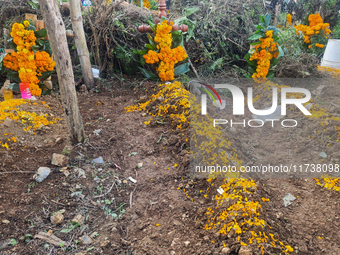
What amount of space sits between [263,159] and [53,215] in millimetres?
1872

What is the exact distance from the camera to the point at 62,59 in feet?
7.43

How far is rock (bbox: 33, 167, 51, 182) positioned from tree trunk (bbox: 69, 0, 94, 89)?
2062 mm

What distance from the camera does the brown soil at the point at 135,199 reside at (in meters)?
1.61

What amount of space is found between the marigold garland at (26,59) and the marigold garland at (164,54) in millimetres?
1401

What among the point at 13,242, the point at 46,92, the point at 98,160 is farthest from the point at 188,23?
the point at 13,242

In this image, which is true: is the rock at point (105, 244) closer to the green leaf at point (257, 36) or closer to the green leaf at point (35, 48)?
the green leaf at point (35, 48)

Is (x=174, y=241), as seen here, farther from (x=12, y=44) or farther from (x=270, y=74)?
(x=270, y=74)

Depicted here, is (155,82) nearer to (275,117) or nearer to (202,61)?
(202,61)

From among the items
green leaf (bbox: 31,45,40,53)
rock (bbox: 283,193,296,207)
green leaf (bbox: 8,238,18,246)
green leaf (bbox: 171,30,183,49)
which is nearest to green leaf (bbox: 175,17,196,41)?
green leaf (bbox: 171,30,183,49)

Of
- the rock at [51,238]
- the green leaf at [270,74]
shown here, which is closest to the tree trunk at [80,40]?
the rock at [51,238]

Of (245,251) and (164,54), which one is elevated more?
(164,54)

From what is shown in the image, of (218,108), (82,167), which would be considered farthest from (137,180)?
(218,108)

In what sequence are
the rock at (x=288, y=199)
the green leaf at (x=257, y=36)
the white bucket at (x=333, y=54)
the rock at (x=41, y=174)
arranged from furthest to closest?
the white bucket at (x=333, y=54) → the green leaf at (x=257, y=36) → the rock at (x=41, y=174) → the rock at (x=288, y=199)

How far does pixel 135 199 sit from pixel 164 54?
2.37 m
